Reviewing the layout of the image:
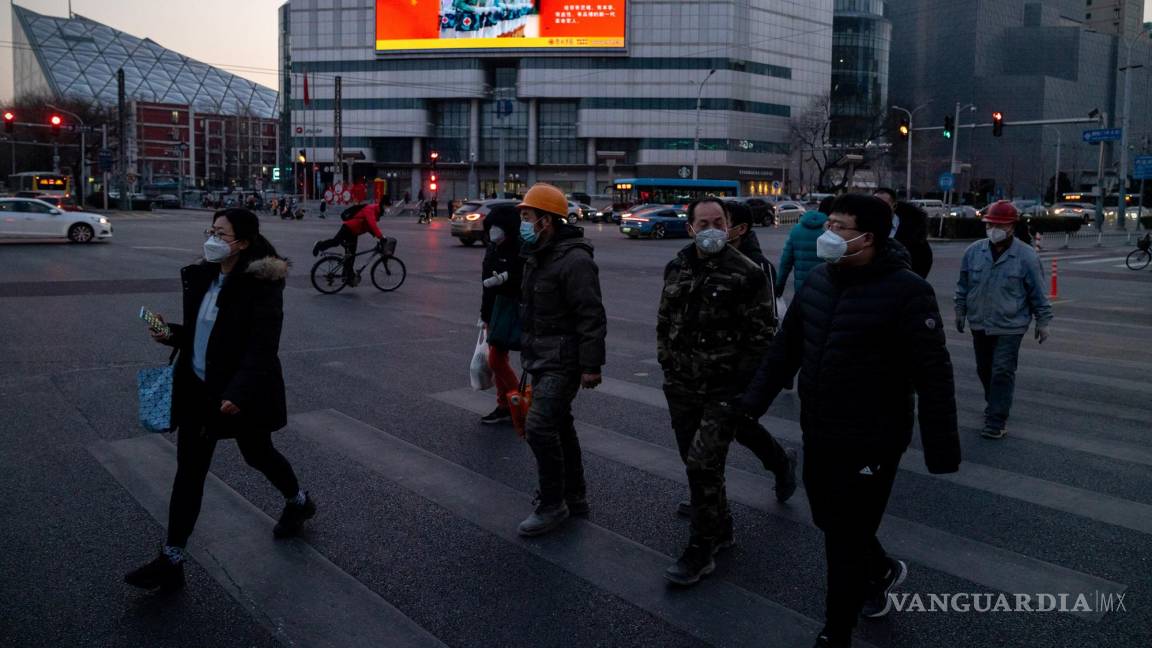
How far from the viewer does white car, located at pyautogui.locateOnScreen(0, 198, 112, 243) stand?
87.9 feet

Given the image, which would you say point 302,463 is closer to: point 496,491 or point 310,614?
point 496,491

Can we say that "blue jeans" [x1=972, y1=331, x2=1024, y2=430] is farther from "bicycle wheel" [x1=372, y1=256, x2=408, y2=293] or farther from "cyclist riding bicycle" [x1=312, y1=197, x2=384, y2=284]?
"bicycle wheel" [x1=372, y1=256, x2=408, y2=293]

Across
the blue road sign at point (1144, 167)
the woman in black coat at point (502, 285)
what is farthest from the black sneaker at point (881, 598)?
the blue road sign at point (1144, 167)

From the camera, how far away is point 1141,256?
2548 centimetres

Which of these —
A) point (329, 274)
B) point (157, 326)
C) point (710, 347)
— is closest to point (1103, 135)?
point (329, 274)

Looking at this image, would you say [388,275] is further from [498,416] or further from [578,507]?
[578,507]

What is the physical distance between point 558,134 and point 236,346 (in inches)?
3547

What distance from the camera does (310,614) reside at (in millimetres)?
4066

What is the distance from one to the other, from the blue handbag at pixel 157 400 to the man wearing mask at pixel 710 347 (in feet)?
7.76

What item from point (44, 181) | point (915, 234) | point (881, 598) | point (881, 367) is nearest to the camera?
point (881, 367)

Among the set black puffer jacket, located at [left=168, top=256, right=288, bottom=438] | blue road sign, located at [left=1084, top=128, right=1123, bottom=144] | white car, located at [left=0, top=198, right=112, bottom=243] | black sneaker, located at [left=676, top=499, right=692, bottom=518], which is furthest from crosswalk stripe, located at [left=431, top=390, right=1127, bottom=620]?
blue road sign, located at [left=1084, top=128, right=1123, bottom=144]

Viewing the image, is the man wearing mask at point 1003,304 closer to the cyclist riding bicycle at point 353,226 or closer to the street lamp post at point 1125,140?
the cyclist riding bicycle at point 353,226

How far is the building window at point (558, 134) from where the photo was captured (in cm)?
9206

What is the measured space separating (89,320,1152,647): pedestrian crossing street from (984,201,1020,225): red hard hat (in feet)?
5.41
